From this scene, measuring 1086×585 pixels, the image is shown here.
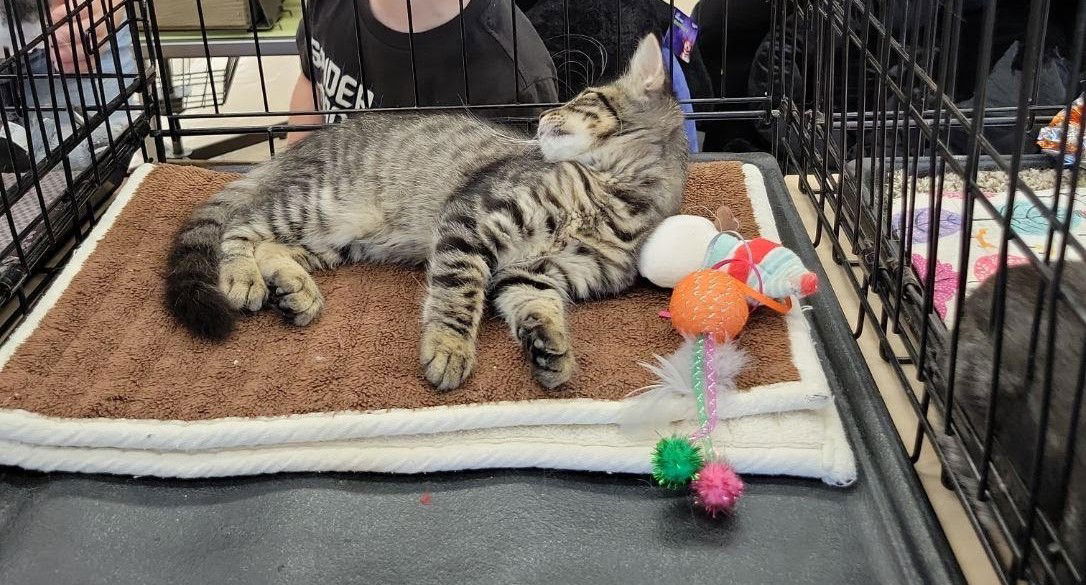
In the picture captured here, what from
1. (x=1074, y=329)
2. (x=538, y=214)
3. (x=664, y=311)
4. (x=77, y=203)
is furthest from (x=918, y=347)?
(x=77, y=203)

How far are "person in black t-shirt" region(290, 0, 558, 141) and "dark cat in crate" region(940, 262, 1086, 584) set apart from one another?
123 centimetres

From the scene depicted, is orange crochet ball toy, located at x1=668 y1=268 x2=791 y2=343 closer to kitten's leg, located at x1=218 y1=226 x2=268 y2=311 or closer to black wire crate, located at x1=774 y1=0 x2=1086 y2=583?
black wire crate, located at x1=774 y1=0 x2=1086 y2=583

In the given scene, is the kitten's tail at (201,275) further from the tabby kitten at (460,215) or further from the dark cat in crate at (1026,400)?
the dark cat in crate at (1026,400)

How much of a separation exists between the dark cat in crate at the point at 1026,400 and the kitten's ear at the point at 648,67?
77 centimetres

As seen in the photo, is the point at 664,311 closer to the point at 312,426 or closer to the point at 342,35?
the point at 312,426

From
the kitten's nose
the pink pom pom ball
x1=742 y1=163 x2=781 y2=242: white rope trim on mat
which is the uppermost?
Answer: the kitten's nose

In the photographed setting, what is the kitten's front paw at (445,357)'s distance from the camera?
4.38ft

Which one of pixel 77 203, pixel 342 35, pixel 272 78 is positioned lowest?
pixel 272 78

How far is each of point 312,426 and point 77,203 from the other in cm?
85

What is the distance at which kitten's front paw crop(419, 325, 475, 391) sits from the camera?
1336 millimetres

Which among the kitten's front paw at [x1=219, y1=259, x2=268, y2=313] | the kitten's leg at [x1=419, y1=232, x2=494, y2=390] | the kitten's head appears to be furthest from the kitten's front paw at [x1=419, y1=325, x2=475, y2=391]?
the kitten's head

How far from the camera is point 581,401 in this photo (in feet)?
4.24

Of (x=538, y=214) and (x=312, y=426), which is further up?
(x=538, y=214)

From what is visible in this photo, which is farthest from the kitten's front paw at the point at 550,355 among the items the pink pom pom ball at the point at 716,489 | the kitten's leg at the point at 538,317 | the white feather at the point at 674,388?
the pink pom pom ball at the point at 716,489
